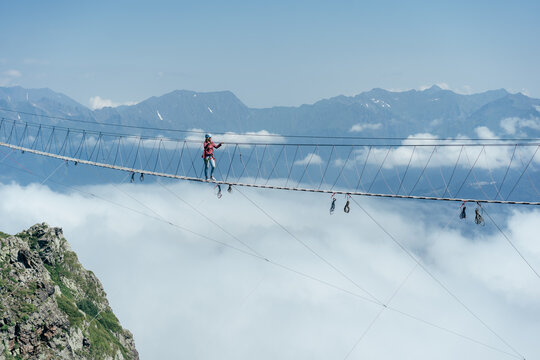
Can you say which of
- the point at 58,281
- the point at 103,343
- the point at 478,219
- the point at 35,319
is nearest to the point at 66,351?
the point at 35,319

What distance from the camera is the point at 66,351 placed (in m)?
88.8

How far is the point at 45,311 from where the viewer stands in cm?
8250

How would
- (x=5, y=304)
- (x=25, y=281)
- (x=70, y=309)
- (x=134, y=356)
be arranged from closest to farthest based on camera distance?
1. (x=5, y=304)
2. (x=25, y=281)
3. (x=70, y=309)
4. (x=134, y=356)

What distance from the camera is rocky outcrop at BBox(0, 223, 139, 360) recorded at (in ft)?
244

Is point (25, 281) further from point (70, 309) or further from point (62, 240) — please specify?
point (62, 240)

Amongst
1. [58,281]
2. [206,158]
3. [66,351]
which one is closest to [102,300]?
[58,281]

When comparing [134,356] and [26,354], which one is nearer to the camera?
[26,354]

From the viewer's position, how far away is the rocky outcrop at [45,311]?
74.2m

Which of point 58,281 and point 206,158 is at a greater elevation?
point 206,158

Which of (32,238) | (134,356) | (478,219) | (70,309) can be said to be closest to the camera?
(478,219)

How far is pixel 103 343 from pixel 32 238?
1578 inches

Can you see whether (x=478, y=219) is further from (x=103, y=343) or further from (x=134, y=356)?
(x=134, y=356)

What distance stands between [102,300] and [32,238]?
31398 millimetres

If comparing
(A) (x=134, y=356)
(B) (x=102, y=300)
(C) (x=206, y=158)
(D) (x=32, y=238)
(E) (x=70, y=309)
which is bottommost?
(A) (x=134, y=356)
